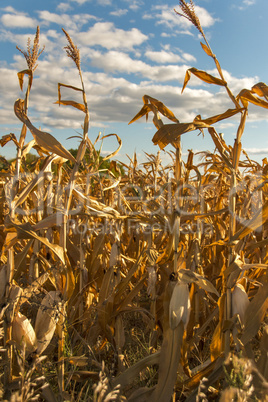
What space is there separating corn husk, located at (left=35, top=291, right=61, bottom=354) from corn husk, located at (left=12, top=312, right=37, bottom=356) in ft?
0.10

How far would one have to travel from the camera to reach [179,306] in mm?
1385

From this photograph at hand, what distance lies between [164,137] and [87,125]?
1.28ft

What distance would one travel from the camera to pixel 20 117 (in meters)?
1.47

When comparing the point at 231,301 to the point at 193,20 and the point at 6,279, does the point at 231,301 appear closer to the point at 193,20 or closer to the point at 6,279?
the point at 6,279

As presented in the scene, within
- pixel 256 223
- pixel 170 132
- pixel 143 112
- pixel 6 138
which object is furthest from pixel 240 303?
pixel 6 138

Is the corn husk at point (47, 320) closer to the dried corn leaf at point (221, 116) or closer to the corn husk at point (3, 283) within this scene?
the corn husk at point (3, 283)

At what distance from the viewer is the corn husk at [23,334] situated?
146cm

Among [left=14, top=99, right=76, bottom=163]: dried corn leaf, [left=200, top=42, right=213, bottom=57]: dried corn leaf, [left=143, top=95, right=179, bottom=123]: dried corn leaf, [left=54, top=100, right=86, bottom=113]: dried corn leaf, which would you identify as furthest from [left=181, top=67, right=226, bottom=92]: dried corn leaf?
[left=14, top=99, right=76, bottom=163]: dried corn leaf

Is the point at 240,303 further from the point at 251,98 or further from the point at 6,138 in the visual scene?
the point at 6,138

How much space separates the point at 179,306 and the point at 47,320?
0.60 meters

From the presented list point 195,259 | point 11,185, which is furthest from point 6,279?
point 195,259

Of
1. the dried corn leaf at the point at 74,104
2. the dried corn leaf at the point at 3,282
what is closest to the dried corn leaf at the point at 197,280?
the dried corn leaf at the point at 3,282

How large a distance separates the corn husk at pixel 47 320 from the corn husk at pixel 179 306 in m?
0.49

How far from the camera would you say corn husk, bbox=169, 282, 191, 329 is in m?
1.37
